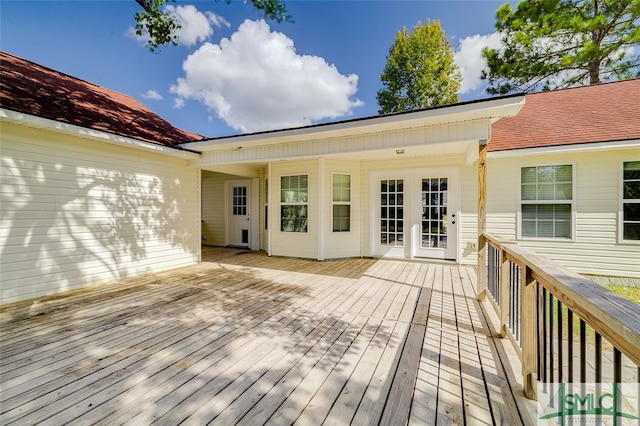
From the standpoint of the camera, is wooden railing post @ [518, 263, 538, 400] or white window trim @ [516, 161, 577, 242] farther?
white window trim @ [516, 161, 577, 242]

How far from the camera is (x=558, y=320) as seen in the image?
1455 millimetres

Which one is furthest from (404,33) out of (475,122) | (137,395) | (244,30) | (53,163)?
(137,395)

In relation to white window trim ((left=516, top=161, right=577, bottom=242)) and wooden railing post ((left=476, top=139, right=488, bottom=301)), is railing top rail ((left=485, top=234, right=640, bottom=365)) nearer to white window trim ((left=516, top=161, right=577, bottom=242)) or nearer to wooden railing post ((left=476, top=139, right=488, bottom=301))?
wooden railing post ((left=476, top=139, right=488, bottom=301))

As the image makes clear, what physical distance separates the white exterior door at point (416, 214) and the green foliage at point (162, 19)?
402 cm

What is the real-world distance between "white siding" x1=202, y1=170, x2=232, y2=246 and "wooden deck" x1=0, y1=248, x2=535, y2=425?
4.71 metres

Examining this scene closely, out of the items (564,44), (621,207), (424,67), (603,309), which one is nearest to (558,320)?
Result: (603,309)

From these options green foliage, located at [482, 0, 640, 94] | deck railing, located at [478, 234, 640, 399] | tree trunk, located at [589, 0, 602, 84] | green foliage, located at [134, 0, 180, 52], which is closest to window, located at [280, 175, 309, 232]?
green foliage, located at [134, 0, 180, 52]

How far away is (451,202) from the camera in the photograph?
5887mm

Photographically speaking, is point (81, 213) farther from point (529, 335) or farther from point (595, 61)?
point (595, 61)

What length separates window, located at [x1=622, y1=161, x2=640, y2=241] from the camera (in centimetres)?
473

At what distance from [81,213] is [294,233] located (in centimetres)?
405

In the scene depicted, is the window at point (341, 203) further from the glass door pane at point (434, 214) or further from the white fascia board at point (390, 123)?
the white fascia board at point (390, 123)

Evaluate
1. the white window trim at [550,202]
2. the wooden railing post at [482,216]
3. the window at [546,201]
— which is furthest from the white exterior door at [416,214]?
the wooden railing post at [482,216]

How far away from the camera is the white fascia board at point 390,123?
10.3ft
